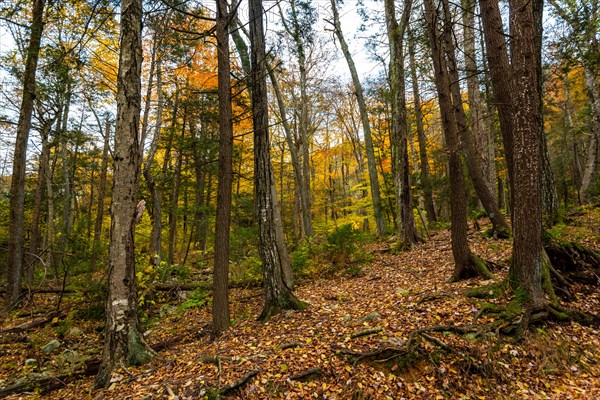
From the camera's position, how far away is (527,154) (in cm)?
394

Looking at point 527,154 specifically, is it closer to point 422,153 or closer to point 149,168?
point 422,153

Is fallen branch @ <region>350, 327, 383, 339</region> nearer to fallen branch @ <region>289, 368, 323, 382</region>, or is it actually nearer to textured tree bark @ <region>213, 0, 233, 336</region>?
fallen branch @ <region>289, 368, 323, 382</region>

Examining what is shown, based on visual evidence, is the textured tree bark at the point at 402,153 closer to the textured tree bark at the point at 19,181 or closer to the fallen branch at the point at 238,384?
the fallen branch at the point at 238,384

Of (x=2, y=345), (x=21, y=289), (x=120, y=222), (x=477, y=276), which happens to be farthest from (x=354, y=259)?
(x=21, y=289)

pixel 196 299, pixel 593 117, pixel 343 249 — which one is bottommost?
pixel 196 299

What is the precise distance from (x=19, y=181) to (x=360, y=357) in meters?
9.67

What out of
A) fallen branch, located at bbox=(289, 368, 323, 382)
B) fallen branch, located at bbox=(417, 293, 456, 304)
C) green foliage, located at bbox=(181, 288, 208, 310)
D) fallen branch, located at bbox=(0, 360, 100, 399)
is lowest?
fallen branch, located at bbox=(0, 360, 100, 399)

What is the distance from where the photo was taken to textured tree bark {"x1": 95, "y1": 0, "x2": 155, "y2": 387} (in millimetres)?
3938

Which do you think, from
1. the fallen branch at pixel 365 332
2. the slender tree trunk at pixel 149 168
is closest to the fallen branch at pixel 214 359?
the fallen branch at pixel 365 332

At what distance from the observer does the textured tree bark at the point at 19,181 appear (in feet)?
24.6

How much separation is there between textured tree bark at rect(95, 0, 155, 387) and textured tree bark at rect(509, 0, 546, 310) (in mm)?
5341

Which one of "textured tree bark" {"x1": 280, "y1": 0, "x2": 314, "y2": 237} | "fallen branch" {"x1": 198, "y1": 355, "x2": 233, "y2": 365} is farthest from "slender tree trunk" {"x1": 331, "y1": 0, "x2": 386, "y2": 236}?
"fallen branch" {"x1": 198, "y1": 355, "x2": 233, "y2": 365}

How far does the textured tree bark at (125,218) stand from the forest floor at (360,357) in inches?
12.6

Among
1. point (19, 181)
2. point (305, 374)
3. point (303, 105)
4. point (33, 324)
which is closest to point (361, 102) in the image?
point (303, 105)
